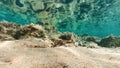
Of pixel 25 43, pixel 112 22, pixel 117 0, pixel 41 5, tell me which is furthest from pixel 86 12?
pixel 25 43

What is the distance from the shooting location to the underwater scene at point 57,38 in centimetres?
258

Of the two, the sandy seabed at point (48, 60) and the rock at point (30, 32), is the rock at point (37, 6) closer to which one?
the rock at point (30, 32)

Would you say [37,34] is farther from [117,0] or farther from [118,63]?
[117,0]

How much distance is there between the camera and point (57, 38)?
7.79m

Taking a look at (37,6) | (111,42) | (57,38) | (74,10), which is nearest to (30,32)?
(57,38)

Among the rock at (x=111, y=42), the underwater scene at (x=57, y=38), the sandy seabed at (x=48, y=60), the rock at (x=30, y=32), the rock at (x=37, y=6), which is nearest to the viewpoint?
the sandy seabed at (x=48, y=60)

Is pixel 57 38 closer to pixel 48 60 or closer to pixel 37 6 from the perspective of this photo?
pixel 48 60

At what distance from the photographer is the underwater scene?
258cm

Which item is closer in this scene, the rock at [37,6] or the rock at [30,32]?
the rock at [30,32]

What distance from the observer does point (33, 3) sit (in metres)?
22.3

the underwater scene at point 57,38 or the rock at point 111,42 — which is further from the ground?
the underwater scene at point 57,38

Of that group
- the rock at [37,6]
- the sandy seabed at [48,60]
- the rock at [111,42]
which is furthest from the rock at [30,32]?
the rock at [37,6]

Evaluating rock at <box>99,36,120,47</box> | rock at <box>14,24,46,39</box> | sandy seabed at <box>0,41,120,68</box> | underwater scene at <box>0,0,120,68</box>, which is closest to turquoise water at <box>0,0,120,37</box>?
underwater scene at <box>0,0,120,68</box>

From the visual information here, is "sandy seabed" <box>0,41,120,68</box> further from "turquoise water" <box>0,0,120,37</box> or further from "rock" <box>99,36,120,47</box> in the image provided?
"turquoise water" <box>0,0,120,37</box>
